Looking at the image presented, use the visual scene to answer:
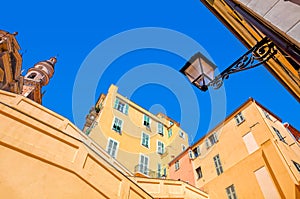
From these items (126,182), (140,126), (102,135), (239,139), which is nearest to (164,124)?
(140,126)

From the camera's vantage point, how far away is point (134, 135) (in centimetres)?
2011

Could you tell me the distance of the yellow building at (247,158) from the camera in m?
10.3

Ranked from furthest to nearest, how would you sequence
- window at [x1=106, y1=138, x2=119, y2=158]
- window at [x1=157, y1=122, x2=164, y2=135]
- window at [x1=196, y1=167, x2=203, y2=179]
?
1. window at [x1=157, y1=122, x2=164, y2=135]
2. window at [x1=106, y1=138, x2=119, y2=158]
3. window at [x1=196, y1=167, x2=203, y2=179]

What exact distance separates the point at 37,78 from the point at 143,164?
26002 millimetres

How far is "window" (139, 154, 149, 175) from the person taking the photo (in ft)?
55.4

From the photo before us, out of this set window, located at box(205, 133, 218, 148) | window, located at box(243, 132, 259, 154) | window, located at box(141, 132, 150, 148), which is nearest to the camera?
window, located at box(243, 132, 259, 154)

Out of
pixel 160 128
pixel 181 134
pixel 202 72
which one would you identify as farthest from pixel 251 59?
pixel 181 134

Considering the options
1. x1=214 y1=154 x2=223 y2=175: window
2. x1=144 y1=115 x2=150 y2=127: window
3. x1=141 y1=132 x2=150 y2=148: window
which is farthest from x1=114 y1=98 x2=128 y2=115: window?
x1=214 y1=154 x2=223 y2=175: window

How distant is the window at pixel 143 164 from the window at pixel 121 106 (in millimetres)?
5986

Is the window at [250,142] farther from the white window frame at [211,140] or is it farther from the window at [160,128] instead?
the window at [160,128]

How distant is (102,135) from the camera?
1731cm

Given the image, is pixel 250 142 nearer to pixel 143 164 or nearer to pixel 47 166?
pixel 143 164

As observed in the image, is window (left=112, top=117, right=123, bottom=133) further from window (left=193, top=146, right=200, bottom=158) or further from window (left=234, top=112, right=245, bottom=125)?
window (left=234, top=112, right=245, bottom=125)

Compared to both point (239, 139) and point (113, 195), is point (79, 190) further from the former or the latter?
point (239, 139)
